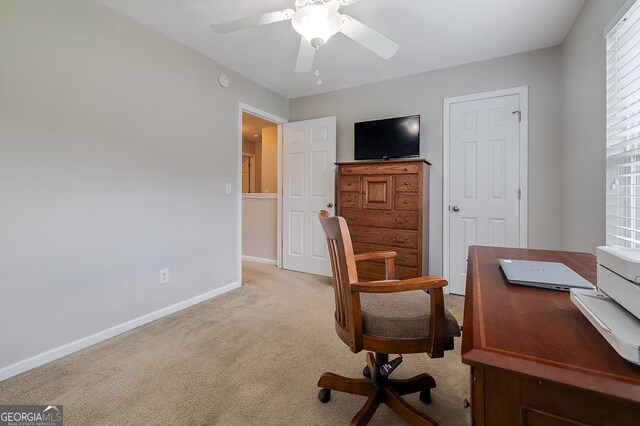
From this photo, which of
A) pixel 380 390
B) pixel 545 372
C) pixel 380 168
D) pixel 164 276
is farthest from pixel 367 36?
pixel 164 276

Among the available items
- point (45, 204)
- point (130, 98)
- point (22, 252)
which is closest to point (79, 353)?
point (22, 252)

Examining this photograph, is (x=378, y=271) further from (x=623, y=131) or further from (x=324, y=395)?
(x=623, y=131)

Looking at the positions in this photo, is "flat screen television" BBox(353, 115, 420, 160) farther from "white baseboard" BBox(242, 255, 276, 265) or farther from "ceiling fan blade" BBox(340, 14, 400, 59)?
"white baseboard" BBox(242, 255, 276, 265)

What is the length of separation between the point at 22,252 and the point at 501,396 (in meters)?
2.44

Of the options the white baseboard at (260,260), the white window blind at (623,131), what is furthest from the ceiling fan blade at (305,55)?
the white baseboard at (260,260)

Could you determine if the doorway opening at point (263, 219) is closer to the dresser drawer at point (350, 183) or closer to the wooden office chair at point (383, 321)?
the dresser drawer at point (350, 183)

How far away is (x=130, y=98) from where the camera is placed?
7.28 feet

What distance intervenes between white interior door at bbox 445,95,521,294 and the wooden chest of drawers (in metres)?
0.32

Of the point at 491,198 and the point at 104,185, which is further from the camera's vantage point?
the point at 491,198

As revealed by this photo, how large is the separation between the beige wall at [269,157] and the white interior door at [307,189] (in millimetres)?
1480

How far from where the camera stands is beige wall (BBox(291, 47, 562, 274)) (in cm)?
262

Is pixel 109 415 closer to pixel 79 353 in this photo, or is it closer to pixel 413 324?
pixel 79 353

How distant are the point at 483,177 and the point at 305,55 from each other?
84.5 inches

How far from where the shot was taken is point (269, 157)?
5551 millimetres
